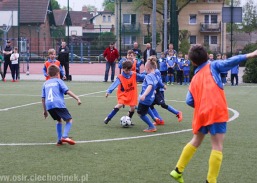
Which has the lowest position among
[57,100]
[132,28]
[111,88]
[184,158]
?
[184,158]

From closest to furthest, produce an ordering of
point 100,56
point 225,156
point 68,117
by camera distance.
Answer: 1. point 225,156
2. point 68,117
3. point 100,56

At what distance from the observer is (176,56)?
25266mm

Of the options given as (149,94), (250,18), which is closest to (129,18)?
(250,18)

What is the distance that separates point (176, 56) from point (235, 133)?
15.2 metres

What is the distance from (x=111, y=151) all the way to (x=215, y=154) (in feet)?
8.72

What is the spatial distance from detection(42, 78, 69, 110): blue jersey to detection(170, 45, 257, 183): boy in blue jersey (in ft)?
9.85

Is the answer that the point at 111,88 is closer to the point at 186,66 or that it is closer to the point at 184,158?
the point at 184,158

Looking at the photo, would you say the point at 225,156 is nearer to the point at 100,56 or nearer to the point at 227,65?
the point at 227,65

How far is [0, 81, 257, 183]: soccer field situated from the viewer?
6918 mm

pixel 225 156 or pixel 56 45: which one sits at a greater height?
pixel 56 45

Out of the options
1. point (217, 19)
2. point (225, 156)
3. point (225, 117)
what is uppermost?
point (217, 19)

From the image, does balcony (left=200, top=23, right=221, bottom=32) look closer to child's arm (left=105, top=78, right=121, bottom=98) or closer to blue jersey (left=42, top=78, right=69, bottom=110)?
child's arm (left=105, top=78, right=121, bottom=98)

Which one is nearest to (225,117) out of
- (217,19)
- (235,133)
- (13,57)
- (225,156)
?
(225,156)

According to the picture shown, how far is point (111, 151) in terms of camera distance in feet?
27.9
